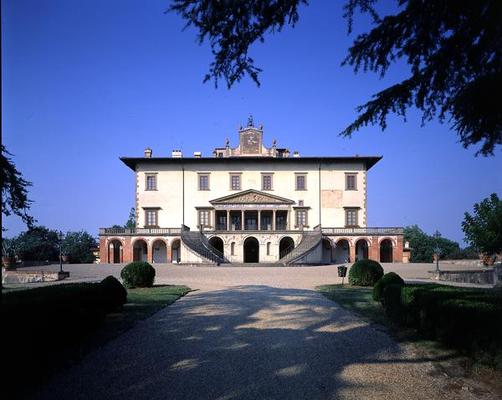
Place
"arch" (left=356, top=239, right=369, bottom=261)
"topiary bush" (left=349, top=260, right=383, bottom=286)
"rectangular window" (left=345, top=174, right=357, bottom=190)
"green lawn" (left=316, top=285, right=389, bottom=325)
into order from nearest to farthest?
1. "green lawn" (left=316, top=285, right=389, bottom=325)
2. "topiary bush" (left=349, top=260, right=383, bottom=286)
3. "arch" (left=356, top=239, right=369, bottom=261)
4. "rectangular window" (left=345, top=174, right=357, bottom=190)

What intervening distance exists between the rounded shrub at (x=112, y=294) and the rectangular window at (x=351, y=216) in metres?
37.1

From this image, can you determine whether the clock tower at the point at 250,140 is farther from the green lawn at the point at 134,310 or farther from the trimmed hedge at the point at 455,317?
the trimmed hedge at the point at 455,317

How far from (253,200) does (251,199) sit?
249 millimetres

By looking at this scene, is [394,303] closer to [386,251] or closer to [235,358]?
[235,358]

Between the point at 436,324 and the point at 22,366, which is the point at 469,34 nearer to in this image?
Answer: the point at 436,324

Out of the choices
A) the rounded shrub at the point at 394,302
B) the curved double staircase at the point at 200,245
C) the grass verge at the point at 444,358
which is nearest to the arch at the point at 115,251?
the curved double staircase at the point at 200,245

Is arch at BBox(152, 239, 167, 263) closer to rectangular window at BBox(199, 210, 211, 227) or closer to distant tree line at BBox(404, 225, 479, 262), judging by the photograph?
rectangular window at BBox(199, 210, 211, 227)

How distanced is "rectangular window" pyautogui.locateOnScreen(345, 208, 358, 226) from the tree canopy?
68.5 feet

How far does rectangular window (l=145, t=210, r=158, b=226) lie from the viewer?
151 feet

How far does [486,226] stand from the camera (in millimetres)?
23641

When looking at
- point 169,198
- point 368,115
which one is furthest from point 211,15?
point 169,198

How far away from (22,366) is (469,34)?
7.25m

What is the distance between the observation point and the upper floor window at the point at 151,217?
4600cm

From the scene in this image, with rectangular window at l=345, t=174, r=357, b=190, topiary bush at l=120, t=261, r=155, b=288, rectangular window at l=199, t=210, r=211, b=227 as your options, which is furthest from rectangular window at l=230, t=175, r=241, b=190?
topiary bush at l=120, t=261, r=155, b=288
